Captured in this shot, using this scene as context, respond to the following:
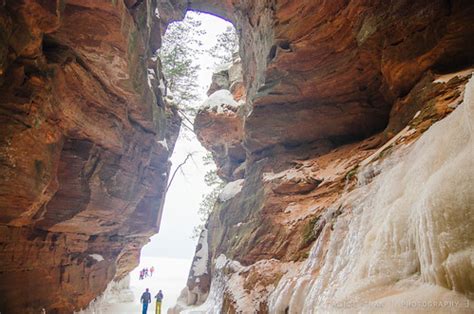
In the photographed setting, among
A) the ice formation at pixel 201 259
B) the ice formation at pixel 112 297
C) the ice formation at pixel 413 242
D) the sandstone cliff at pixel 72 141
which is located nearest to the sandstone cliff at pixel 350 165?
the ice formation at pixel 413 242


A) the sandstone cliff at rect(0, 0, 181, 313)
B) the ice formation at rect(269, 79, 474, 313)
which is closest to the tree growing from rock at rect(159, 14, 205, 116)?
the sandstone cliff at rect(0, 0, 181, 313)

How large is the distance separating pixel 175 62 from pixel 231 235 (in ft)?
42.0

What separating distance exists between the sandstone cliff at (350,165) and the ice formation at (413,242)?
14mm

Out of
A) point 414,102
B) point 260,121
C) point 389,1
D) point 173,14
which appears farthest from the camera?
point 173,14

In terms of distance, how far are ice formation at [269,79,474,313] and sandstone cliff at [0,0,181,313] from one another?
749cm

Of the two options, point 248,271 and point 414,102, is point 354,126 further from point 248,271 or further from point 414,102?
point 248,271

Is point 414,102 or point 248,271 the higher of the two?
point 414,102

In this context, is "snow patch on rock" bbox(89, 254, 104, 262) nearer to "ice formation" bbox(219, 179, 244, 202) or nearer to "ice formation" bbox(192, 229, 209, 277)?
"ice formation" bbox(192, 229, 209, 277)

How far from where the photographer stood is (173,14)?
17.0 m

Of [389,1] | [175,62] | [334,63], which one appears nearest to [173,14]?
[175,62]

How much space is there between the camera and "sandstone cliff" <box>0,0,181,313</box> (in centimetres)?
760

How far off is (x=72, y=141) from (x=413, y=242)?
428 inches

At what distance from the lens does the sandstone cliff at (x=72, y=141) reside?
24.9 ft

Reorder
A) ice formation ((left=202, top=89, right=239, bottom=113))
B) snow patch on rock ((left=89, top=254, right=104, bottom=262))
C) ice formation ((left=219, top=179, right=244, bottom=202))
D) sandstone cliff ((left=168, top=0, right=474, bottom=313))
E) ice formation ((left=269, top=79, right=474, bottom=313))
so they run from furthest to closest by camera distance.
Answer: ice formation ((left=202, top=89, right=239, bottom=113))
snow patch on rock ((left=89, top=254, right=104, bottom=262))
ice formation ((left=219, top=179, right=244, bottom=202))
sandstone cliff ((left=168, top=0, right=474, bottom=313))
ice formation ((left=269, top=79, right=474, bottom=313))
